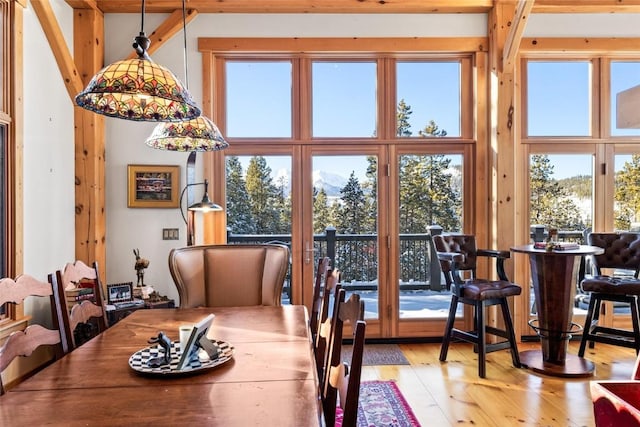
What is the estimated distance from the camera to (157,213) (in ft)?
13.9

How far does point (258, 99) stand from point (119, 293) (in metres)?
2.18

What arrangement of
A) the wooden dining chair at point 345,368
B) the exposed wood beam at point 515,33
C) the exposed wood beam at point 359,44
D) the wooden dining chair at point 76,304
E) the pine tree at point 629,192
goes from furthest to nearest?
the pine tree at point 629,192, the exposed wood beam at point 359,44, the exposed wood beam at point 515,33, the wooden dining chair at point 76,304, the wooden dining chair at point 345,368

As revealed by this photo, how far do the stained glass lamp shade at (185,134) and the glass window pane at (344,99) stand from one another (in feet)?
6.46

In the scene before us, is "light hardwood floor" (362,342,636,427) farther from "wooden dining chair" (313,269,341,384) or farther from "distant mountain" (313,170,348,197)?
"distant mountain" (313,170,348,197)

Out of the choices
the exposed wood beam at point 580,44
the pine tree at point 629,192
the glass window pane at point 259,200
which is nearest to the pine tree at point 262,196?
the glass window pane at point 259,200

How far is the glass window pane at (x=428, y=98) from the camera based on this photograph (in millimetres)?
4410

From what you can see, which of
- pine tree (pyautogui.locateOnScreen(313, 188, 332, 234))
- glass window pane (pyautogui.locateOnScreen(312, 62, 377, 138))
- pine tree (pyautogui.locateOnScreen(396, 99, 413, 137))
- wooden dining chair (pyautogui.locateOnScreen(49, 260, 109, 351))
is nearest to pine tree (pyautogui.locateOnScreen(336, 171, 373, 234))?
pine tree (pyautogui.locateOnScreen(313, 188, 332, 234))

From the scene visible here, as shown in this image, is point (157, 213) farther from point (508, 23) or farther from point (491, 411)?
point (508, 23)

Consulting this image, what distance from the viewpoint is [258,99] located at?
4.36m

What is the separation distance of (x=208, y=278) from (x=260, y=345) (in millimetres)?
1270

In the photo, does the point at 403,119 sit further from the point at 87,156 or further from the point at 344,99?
the point at 87,156

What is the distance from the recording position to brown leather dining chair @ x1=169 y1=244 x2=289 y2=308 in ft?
9.81

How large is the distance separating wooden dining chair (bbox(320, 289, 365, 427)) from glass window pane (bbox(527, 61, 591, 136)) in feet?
12.5

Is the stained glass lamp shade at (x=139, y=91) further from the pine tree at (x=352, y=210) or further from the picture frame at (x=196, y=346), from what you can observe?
the pine tree at (x=352, y=210)
